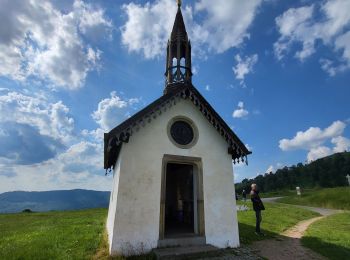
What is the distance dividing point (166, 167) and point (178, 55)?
6671 mm

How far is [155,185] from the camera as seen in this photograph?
11.0 metres

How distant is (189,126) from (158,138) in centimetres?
194

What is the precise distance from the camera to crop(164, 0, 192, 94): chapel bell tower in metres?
14.7

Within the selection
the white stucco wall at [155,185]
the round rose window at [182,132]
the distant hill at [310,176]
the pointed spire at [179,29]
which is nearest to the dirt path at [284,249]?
the white stucco wall at [155,185]

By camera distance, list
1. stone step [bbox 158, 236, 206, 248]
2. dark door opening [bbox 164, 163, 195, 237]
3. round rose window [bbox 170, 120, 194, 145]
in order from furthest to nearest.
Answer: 1. dark door opening [bbox 164, 163, 195, 237]
2. round rose window [bbox 170, 120, 194, 145]
3. stone step [bbox 158, 236, 206, 248]

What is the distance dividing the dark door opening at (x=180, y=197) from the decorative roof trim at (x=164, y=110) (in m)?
2.61

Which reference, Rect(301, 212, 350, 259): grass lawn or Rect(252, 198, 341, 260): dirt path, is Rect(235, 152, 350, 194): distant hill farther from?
Rect(252, 198, 341, 260): dirt path

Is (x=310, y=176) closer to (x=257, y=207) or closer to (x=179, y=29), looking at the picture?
(x=257, y=207)

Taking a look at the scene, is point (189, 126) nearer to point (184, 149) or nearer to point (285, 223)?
point (184, 149)

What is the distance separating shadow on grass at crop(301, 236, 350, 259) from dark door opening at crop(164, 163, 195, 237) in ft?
18.7

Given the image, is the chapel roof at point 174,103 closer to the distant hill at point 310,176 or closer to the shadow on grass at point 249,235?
the shadow on grass at point 249,235

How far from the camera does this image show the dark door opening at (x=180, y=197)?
1448 cm

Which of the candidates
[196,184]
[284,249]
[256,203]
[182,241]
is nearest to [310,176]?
[256,203]

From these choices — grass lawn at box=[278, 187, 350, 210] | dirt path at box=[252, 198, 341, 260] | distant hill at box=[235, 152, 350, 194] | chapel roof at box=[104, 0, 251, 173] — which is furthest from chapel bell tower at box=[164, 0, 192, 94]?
distant hill at box=[235, 152, 350, 194]
